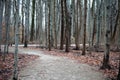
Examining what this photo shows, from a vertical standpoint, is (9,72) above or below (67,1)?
below

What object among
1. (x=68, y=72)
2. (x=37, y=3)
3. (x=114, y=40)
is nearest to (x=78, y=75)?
(x=68, y=72)

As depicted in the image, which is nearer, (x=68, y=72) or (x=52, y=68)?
(x=68, y=72)

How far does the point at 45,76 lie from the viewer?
34.4 ft

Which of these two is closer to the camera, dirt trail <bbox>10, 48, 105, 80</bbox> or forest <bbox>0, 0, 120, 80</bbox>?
dirt trail <bbox>10, 48, 105, 80</bbox>

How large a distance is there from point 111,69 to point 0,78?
5579 millimetres

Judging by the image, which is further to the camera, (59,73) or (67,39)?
(67,39)

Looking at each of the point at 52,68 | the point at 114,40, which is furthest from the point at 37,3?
the point at 52,68

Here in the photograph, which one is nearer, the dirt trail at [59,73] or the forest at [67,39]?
the dirt trail at [59,73]

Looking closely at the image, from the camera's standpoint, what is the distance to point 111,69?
1247cm

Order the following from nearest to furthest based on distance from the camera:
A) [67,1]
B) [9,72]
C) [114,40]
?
[9,72]
[67,1]
[114,40]

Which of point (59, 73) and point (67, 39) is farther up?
point (67, 39)

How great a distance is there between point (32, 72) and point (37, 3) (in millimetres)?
30286

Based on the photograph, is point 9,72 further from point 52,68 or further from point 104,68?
point 104,68

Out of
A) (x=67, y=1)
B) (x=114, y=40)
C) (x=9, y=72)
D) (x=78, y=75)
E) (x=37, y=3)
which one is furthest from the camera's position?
(x=37, y=3)
